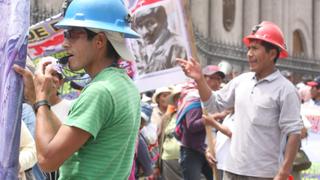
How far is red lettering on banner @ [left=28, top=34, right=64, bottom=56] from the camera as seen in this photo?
235 inches

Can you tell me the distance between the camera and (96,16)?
2.98 m

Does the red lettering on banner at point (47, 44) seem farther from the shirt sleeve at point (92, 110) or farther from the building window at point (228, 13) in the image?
the building window at point (228, 13)

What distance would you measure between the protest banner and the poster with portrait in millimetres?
3117

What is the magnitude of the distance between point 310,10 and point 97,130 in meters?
33.3

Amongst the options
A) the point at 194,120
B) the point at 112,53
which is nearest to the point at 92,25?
the point at 112,53

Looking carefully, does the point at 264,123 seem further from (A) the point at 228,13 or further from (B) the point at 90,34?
(A) the point at 228,13

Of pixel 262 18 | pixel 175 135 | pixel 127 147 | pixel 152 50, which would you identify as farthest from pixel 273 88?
Answer: pixel 262 18

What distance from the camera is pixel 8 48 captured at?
3.02 meters

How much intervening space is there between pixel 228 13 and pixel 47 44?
24.8m

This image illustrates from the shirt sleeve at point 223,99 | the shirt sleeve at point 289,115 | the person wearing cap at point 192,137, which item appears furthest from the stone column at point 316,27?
the shirt sleeve at point 289,115

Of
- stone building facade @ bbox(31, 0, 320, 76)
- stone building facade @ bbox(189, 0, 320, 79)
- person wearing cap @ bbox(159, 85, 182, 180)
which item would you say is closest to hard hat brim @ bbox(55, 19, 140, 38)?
person wearing cap @ bbox(159, 85, 182, 180)

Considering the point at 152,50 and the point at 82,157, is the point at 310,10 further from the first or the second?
the point at 82,157

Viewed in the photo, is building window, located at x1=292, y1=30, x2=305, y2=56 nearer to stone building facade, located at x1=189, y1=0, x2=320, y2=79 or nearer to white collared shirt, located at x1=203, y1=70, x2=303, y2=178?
stone building facade, located at x1=189, y1=0, x2=320, y2=79

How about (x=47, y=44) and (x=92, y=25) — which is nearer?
(x=92, y=25)
